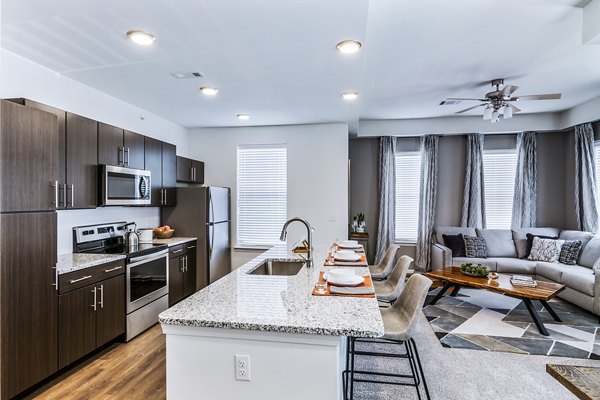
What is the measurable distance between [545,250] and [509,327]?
208 centimetres

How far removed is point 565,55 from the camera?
3271mm

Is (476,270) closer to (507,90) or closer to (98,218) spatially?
(507,90)

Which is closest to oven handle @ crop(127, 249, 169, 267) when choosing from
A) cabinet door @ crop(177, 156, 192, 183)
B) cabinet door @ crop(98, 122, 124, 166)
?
cabinet door @ crop(98, 122, 124, 166)

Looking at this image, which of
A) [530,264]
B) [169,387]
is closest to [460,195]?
[530,264]

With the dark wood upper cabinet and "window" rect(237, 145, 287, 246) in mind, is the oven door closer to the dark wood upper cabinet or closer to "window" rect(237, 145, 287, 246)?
the dark wood upper cabinet

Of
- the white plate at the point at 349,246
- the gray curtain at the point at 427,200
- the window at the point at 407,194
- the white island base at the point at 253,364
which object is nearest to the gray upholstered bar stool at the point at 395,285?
the white plate at the point at 349,246

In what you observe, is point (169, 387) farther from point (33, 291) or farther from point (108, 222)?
point (108, 222)

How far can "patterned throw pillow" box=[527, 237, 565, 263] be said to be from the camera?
4934 millimetres

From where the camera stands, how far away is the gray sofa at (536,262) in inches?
158

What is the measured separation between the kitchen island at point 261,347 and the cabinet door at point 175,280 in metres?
2.68

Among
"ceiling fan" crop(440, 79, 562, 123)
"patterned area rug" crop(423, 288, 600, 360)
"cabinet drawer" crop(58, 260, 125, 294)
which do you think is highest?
"ceiling fan" crop(440, 79, 562, 123)

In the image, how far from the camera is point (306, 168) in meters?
5.33

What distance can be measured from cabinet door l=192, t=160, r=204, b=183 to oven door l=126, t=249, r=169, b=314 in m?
1.76

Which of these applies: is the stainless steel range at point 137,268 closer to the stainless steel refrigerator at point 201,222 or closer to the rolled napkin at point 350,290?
the stainless steel refrigerator at point 201,222
